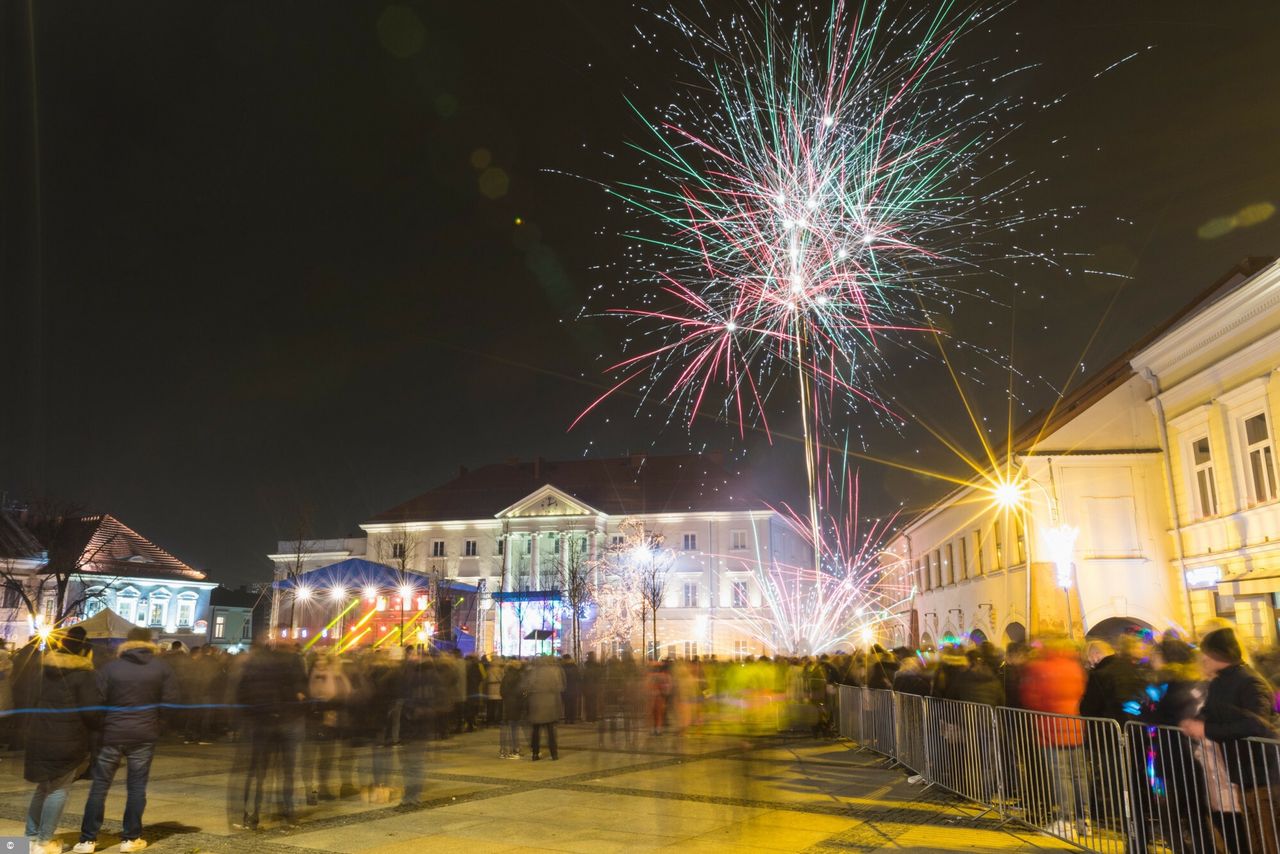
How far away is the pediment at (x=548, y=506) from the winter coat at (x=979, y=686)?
2356 inches

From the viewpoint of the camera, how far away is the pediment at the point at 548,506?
231 ft

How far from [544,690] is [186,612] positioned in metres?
48.6

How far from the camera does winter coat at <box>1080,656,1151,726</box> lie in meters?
8.50

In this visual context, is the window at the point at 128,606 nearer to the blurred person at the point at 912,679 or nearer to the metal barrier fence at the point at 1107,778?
the blurred person at the point at 912,679

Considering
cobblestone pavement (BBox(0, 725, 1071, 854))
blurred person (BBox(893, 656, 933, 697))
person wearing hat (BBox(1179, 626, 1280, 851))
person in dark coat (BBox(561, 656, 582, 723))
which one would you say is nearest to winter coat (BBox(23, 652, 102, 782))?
cobblestone pavement (BBox(0, 725, 1071, 854))

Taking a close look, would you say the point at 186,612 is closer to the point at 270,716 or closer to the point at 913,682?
the point at 270,716

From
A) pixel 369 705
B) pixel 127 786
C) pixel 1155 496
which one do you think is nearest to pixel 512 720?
pixel 369 705

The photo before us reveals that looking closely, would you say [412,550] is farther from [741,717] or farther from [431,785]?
[431,785]

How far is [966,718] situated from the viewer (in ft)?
33.6

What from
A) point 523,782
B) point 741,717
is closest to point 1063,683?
point 523,782

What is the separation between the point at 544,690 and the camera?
14.6 metres

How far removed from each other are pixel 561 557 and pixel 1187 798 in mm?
61960

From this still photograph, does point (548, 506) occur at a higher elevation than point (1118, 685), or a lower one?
higher

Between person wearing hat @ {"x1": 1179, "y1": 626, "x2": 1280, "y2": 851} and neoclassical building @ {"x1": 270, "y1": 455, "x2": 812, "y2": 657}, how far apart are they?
54.2m
